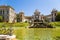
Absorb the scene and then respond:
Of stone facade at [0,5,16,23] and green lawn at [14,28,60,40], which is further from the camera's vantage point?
stone facade at [0,5,16,23]

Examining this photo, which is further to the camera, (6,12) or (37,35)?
(6,12)

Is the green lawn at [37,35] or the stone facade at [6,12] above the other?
the stone facade at [6,12]

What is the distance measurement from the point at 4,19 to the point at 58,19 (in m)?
18.5

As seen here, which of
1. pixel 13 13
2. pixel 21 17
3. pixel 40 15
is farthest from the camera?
pixel 13 13

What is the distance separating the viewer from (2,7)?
6331cm

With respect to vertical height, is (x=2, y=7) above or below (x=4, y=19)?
above

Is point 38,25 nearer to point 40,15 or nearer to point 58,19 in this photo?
point 40,15

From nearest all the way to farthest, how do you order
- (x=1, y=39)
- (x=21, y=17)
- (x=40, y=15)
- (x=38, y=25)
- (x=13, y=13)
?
(x=1, y=39) → (x=38, y=25) → (x=40, y=15) → (x=21, y=17) → (x=13, y=13)

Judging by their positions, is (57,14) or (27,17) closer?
(57,14)

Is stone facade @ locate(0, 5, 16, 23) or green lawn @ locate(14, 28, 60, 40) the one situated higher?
stone facade @ locate(0, 5, 16, 23)

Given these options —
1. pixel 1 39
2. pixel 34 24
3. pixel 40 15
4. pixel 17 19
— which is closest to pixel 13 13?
pixel 17 19

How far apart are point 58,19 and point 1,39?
50.8m

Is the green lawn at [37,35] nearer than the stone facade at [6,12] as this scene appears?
Yes

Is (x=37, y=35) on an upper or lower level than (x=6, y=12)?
lower
